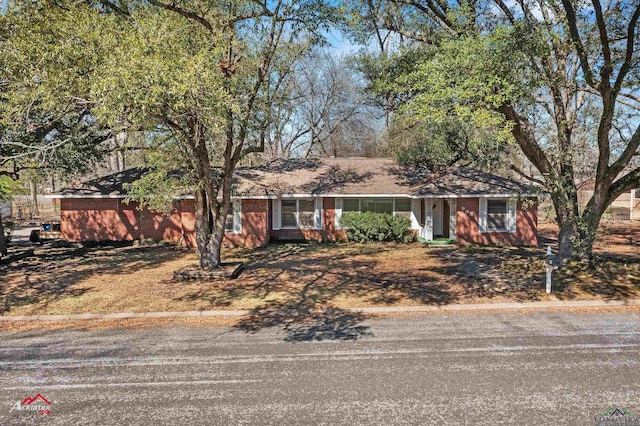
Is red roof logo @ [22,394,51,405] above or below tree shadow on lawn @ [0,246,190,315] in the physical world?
above

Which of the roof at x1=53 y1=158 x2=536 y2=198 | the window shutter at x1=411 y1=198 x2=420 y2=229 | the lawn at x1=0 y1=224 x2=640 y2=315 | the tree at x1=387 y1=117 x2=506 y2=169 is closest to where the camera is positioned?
the lawn at x1=0 y1=224 x2=640 y2=315

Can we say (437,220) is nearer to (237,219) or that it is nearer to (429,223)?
(429,223)

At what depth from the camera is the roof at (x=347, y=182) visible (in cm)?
1866

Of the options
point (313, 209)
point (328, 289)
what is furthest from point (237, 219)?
point (328, 289)

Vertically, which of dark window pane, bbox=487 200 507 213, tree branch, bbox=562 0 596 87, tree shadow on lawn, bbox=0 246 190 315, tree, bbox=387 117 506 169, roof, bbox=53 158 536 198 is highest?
tree branch, bbox=562 0 596 87

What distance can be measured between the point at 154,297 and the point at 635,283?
11880mm

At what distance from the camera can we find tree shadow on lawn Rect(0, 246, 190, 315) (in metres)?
9.96

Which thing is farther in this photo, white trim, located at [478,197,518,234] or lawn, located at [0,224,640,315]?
white trim, located at [478,197,518,234]

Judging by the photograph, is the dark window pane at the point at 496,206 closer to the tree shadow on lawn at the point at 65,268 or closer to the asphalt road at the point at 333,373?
the asphalt road at the point at 333,373

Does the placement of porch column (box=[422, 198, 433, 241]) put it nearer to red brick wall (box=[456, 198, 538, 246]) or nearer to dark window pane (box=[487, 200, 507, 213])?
red brick wall (box=[456, 198, 538, 246])

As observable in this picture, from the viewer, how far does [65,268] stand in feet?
44.4

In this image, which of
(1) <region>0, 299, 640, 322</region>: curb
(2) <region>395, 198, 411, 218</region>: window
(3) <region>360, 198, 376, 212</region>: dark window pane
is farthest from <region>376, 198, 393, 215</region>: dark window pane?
(1) <region>0, 299, 640, 322</region>: curb

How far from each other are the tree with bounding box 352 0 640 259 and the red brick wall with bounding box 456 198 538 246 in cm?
647

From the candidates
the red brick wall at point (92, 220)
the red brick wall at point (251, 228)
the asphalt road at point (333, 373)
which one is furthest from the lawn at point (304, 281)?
the red brick wall at point (92, 220)
